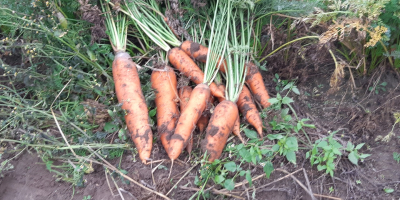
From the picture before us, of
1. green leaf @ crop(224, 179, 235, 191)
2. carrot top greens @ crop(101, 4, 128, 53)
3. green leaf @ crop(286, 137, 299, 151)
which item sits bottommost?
green leaf @ crop(224, 179, 235, 191)

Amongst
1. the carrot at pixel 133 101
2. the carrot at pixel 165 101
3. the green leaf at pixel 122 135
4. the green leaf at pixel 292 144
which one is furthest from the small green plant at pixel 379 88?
the green leaf at pixel 122 135

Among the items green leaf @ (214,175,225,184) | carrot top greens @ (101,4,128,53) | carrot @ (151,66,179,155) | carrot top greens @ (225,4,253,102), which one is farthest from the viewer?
carrot top greens @ (101,4,128,53)

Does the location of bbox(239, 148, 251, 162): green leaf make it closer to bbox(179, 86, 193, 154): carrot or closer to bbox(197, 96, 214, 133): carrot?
bbox(197, 96, 214, 133): carrot

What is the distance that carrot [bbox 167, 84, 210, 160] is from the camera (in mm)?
1872

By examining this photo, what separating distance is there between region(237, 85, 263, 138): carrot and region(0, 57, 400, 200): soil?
109 mm

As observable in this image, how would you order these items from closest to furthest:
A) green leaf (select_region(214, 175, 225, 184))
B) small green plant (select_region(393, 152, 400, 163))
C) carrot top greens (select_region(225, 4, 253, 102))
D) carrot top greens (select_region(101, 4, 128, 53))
Result: 1. green leaf (select_region(214, 175, 225, 184))
2. small green plant (select_region(393, 152, 400, 163))
3. carrot top greens (select_region(225, 4, 253, 102))
4. carrot top greens (select_region(101, 4, 128, 53))

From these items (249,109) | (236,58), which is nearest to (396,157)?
(249,109)

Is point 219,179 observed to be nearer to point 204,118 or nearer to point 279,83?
point 204,118

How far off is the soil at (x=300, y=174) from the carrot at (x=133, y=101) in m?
0.10

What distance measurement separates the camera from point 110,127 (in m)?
1.96

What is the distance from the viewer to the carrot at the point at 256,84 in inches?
87.8

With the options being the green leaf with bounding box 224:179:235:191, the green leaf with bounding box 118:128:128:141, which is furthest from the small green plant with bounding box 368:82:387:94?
the green leaf with bounding box 118:128:128:141

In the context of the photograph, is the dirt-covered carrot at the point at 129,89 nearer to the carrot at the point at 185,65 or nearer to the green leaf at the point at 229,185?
the carrot at the point at 185,65

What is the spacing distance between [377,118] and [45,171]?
2.22 meters
